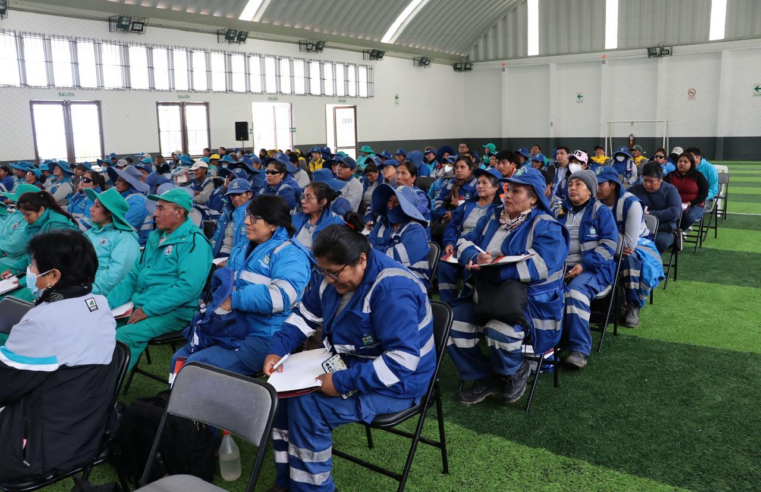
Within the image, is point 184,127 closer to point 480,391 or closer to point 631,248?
point 631,248

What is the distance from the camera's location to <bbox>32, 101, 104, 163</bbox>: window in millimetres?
14758

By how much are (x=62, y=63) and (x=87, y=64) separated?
60cm

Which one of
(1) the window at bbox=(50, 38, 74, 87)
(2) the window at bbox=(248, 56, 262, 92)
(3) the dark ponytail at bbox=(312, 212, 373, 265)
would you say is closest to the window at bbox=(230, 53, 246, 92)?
(2) the window at bbox=(248, 56, 262, 92)

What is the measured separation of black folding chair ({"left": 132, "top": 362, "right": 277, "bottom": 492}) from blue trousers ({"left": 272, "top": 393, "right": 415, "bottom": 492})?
27 centimetres

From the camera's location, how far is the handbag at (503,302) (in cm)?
373

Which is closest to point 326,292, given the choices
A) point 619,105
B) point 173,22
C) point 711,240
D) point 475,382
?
point 475,382

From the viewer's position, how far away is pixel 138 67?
53.5ft

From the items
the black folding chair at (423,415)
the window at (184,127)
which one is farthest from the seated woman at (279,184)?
the window at (184,127)

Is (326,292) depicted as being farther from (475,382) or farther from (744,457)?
(744,457)

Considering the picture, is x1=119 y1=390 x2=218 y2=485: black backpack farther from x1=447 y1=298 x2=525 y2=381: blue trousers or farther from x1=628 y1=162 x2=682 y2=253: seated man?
x1=628 y1=162 x2=682 y2=253: seated man

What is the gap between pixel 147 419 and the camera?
9.86 feet

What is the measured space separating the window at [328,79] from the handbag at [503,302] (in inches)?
754

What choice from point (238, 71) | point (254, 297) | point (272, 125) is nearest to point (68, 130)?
point (238, 71)

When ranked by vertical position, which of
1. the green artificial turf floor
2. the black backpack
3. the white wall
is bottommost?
the green artificial turf floor
